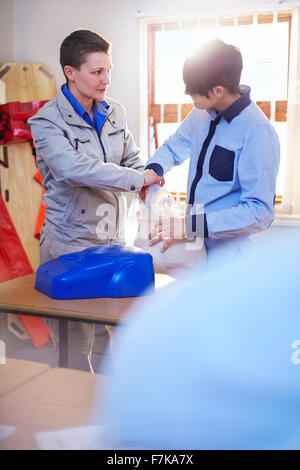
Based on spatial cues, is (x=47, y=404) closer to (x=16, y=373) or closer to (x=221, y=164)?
(x=16, y=373)

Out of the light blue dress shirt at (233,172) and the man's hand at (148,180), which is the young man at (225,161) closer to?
the light blue dress shirt at (233,172)

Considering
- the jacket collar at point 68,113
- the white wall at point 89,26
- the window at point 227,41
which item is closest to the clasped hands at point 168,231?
the jacket collar at point 68,113

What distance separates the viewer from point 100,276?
1524mm

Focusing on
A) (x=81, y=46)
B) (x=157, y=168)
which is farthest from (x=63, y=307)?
(x=81, y=46)

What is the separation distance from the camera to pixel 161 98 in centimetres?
372

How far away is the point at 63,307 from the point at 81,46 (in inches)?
40.5

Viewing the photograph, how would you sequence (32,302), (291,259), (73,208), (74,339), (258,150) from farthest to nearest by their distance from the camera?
(291,259) < (74,339) < (73,208) < (258,150) < (32,302)

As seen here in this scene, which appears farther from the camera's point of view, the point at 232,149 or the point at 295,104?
the point at 295,104

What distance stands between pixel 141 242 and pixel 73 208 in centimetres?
106

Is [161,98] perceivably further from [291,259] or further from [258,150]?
[258,150]

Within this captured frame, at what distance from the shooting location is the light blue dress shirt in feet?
5.20

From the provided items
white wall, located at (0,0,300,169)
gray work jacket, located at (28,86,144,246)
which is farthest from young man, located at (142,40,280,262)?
white wall, located at (0,0,300,169)

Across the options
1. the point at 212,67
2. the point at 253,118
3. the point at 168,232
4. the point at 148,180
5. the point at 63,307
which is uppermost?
the point at 212,67

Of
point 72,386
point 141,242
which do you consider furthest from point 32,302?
point 141,242
